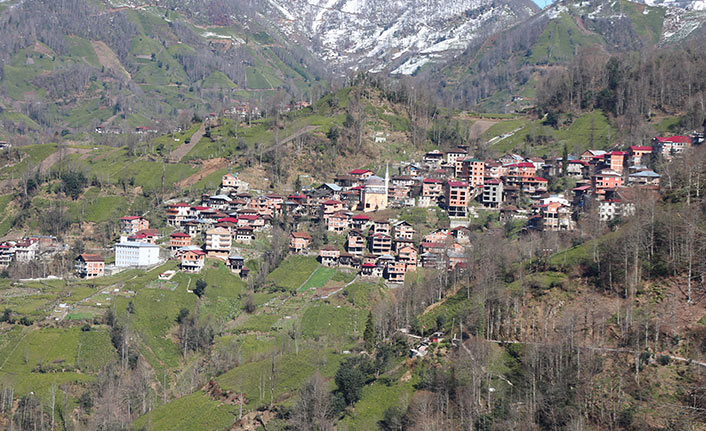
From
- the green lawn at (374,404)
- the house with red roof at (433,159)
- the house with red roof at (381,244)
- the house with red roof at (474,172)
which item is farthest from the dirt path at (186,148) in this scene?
the green lawn at (374,404)

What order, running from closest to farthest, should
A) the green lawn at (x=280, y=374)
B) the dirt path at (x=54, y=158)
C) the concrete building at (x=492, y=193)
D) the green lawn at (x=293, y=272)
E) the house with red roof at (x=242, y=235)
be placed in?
the green lawn at (x=280, y=374) < the green lawn at (x=293, y=272) < the house with red roof at (x=242, y=235) < the concrete building at (x=492, y=193) < the dirt path at (x=54, y=158)

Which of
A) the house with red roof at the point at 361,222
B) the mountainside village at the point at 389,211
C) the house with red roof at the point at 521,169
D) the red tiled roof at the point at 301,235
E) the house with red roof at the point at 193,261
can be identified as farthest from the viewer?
the house with red roof at the point at 521,169

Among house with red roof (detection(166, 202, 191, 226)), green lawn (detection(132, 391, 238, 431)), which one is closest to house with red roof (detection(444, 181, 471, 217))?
house with red roof (detection(166, 202, 191, 226))

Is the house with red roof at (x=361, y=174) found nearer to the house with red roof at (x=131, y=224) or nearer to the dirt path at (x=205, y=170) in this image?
the dirt path at (x=205, y=170)

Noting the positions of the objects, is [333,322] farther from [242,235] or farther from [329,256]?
[242,235]

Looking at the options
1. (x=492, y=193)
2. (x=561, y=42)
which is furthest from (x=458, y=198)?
(x=561, y=42)

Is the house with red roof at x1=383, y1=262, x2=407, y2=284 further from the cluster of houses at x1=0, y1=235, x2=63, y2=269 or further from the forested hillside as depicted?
the cluster of houses at x1=0, y1=235, x2=63, y2=269

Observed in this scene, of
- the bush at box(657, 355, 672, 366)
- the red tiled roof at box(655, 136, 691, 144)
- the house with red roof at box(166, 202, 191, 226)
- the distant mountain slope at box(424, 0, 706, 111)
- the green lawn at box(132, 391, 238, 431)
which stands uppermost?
the distant mountain slope at box(424, 0, 706, 111)
